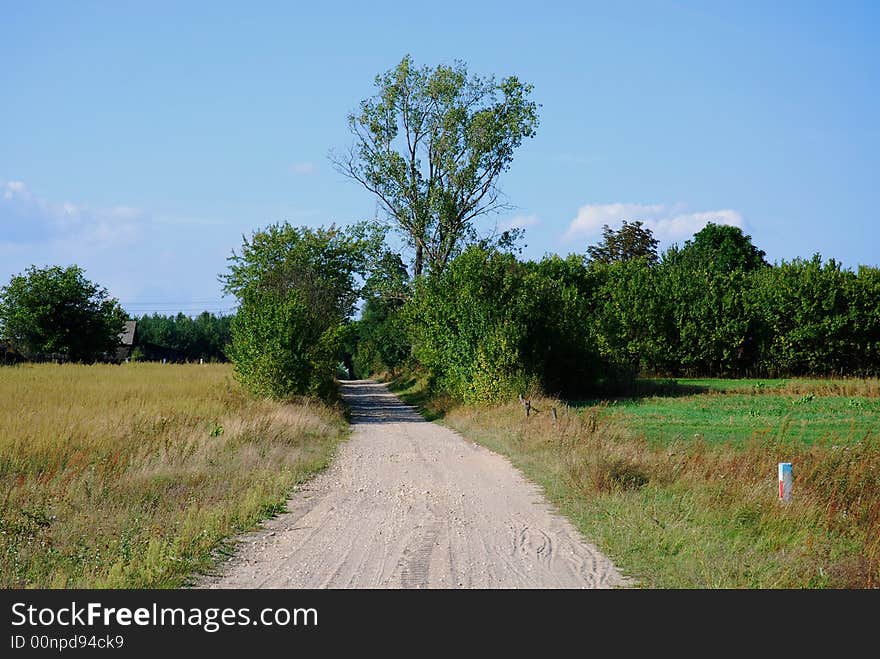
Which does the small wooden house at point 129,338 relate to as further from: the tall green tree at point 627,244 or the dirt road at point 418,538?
the dirt road at point 418,538

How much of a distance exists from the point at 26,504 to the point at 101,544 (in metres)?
2.15

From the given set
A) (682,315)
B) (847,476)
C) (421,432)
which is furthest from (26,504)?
(682,315)

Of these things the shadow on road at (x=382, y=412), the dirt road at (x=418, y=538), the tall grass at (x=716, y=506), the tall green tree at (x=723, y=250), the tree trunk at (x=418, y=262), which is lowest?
the shadow on road at (x=382, y=412)

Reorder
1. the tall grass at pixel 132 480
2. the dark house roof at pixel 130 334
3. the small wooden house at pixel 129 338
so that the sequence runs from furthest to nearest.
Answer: the dark house roof at pixel 130 334, the small wooden house at pixel 129 338, the tall grass at pixel 132 480

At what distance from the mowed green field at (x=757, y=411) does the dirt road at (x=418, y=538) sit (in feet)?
22.4

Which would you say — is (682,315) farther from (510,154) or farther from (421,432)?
(421,432)

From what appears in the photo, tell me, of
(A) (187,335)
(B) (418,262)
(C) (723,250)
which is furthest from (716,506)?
(A) (187,335)

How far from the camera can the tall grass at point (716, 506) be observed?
8664 mm

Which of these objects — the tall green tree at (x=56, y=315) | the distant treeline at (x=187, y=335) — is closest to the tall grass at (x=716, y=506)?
the tall green tree at (x=56, y=315)

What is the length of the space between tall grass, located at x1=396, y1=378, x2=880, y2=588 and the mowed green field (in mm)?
2131

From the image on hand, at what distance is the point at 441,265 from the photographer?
45594mm

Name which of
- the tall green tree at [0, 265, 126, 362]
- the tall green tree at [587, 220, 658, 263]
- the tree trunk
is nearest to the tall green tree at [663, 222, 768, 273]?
the tall green tree at [587, 220, 658, 263]

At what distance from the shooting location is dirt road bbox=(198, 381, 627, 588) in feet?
26.9

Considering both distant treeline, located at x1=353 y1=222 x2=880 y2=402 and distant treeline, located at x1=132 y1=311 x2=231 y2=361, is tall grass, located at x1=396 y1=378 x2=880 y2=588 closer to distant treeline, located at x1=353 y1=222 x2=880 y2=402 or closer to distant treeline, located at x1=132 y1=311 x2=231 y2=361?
distant treeline, located at x1=353 y1=222 x2=880 y2=402
